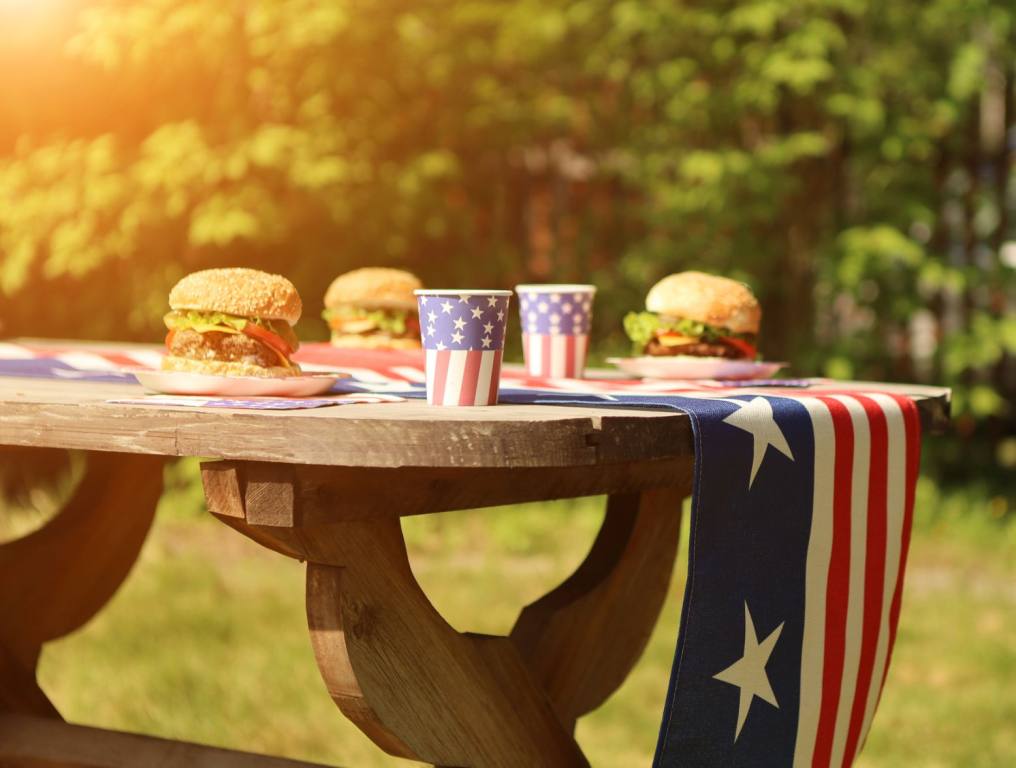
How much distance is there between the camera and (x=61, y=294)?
646cm

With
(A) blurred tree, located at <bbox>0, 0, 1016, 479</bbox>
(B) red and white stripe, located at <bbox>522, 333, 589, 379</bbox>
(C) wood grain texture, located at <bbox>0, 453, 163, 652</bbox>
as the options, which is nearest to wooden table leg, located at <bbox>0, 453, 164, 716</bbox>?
(C) wood grain texture, located at <bbox>0, 453, 163, 652</bbox>

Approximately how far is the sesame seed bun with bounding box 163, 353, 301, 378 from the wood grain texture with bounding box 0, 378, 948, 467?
0.67 feet

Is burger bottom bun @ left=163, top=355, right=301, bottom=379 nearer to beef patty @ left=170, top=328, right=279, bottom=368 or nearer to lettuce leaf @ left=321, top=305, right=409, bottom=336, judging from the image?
beef patty @ left=170, top=328, right=279, bottom=368

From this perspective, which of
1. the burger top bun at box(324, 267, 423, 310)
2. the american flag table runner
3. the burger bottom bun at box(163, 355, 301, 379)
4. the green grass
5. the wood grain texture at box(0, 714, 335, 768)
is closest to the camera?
the american flag table runner

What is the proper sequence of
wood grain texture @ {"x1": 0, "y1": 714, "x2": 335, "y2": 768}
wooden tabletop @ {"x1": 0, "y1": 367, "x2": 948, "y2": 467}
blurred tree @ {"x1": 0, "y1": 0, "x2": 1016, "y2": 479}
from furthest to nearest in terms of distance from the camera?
blurred tree @ {"x1": 0, "y1": 0, "x2": 1016, "y2": 479} → wood grain texture @ {"x1": 0, "y1": 714, "x2": 335, "y2": 768} → wooden tabletop @ {"x1": 0, "y1": 367, "x2": 948, "y2": 467}

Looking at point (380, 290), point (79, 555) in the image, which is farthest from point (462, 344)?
point (79, 555)

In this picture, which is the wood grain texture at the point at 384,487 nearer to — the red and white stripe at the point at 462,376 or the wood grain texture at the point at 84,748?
the red and white stripe at the point at 462,376

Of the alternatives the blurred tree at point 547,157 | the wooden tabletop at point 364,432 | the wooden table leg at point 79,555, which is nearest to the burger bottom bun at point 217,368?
the wooden tabletop at point 364,432

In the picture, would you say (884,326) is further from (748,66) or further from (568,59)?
(568,59)

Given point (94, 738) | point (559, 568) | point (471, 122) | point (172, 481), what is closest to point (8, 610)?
point (94, 738)

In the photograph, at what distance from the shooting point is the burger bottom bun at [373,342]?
9.74 feet

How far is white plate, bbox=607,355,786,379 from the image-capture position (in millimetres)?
2609

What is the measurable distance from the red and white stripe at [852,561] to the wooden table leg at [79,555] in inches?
55.9

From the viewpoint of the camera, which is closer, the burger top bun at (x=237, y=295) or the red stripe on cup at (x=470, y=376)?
the red stripe on cup at (x=470, y=376)
